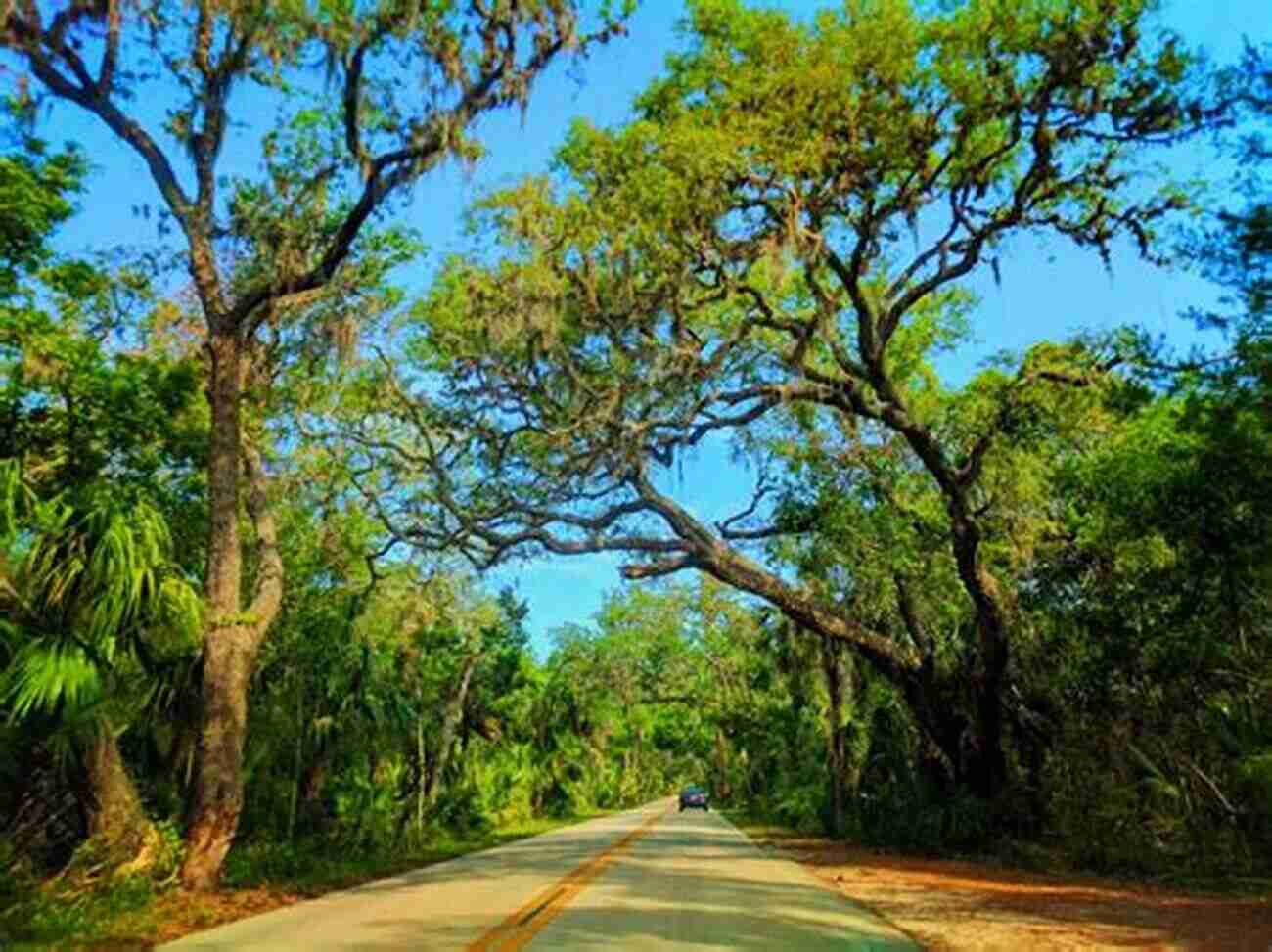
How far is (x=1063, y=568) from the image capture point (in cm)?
2034

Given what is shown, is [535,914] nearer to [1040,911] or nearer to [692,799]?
[1040,911]

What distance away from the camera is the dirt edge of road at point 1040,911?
9.11 m

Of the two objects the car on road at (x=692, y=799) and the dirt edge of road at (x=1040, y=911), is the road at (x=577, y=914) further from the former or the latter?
the car on road at (x=692, y=799)

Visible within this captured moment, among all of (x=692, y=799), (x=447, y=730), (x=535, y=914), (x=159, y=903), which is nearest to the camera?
(x=535, y=914)

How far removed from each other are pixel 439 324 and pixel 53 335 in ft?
23.1

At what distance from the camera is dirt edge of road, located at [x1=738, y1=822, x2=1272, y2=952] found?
911 centimetres

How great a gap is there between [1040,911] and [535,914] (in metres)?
5.47

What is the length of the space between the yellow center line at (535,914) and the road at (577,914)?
0.01m

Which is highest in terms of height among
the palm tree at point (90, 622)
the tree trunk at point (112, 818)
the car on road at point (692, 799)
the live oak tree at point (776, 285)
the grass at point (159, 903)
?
the live oak tree at point (776, 285)

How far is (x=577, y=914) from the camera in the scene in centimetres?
1045

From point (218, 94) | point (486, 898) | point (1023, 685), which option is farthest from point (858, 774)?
point (218, 94)

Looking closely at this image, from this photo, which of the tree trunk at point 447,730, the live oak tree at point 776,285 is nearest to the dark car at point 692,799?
the tree trunk at point 447,730

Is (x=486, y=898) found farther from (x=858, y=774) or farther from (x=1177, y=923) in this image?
(x=858, y=774)

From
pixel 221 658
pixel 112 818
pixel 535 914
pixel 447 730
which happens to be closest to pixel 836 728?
pixel 447 730
